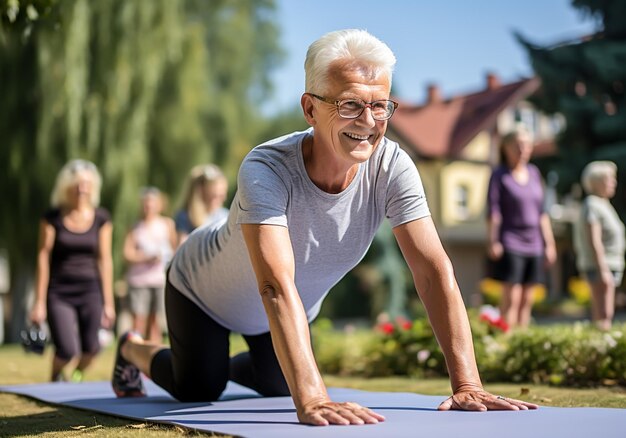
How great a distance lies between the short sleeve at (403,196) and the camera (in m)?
3.77

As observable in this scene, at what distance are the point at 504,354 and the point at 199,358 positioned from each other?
2.74 m

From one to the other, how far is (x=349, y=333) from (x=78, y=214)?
3326mm

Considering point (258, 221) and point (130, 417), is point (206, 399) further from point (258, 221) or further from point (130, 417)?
point (258, 221)

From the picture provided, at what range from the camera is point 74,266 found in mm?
7168

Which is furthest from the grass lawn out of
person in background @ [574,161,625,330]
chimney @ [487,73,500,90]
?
chimney @ [487,73,500,90]

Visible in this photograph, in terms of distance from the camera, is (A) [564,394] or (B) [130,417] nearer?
(B) [130,417]

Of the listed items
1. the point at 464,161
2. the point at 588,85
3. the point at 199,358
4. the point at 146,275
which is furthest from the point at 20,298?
the point at 464,161

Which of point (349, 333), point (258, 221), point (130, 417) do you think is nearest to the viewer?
point (258, 221)

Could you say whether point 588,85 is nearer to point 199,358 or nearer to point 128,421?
point 199,358

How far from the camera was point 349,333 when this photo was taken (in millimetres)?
9414

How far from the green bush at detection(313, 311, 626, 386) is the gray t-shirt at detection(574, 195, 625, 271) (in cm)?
118

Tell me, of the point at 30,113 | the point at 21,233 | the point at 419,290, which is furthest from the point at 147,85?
the point at 419,290

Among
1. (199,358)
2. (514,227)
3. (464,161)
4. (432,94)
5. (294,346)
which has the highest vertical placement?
(432,94)

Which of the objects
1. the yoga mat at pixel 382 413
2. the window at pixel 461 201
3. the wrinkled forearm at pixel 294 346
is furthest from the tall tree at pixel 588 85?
the wrinkled forearm at pixel 294 346
